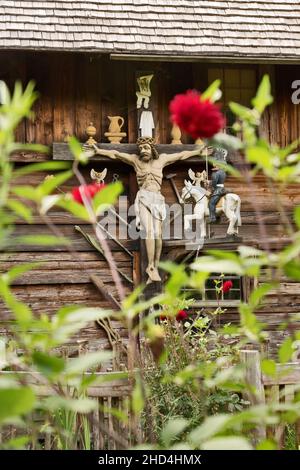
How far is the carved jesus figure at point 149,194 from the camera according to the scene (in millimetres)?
9031

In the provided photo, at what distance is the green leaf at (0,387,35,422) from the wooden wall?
24.7 feet

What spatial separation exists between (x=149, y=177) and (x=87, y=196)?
23.3ft

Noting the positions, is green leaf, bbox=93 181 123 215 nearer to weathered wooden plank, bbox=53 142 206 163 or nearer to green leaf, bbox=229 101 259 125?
green leaf, bbox=229 101 259 125

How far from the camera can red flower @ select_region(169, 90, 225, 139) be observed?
181 centimetres

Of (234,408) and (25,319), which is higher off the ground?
(25,319)

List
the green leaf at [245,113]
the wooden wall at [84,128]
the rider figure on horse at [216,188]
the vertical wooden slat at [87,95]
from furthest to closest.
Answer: the vertical wooden slat at [87,95] → the wooden wall at [84,128] → the rider figure on horse at [216,188] → the green leaf at [245,113]

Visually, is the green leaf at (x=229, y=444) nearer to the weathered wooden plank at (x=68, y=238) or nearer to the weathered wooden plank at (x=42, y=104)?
the weathered wooden plank at (x=68, y=238)

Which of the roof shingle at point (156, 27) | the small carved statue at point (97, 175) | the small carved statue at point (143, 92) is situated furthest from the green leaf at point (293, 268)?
the small carved statue at point (143, 92)

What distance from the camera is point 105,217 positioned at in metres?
9.33

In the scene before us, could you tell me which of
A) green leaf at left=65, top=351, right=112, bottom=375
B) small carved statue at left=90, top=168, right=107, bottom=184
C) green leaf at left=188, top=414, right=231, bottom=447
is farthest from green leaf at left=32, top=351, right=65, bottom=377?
small carved statue at left=90, top=168, right=107, bottom=184

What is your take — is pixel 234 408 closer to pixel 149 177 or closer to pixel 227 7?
pixel 149 177

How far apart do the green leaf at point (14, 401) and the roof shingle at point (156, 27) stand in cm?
746
